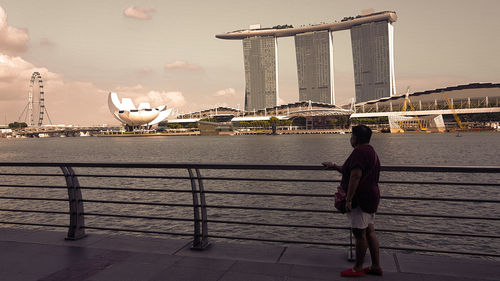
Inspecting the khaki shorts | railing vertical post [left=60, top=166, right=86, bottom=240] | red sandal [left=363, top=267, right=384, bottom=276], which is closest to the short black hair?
the khaki shorts

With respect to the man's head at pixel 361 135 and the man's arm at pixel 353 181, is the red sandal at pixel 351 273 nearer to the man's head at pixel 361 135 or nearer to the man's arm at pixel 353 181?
the man's arm at pixel 353 181

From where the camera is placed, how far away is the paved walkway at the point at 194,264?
4312 mm

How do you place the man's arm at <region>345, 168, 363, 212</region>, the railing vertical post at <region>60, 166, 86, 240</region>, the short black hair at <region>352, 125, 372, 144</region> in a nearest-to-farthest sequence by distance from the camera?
1. the man's arm at <region>345, 168, 363, 212</region>
2. the short black hair at <region>352, 125, 372, 144</region>
3. the railing vertical post at <region>60, 166, 86, 240</region>

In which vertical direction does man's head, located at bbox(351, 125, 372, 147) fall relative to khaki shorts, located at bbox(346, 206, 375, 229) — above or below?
above

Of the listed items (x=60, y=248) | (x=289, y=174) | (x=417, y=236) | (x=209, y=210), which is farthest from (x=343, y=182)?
(x=289, y=174)

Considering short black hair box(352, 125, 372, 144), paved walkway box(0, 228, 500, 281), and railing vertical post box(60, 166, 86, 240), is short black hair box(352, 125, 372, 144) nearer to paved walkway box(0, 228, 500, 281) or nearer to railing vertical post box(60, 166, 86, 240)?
paved walkway box(0, 228, 500, 281)

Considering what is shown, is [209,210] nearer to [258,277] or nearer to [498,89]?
[258,277]

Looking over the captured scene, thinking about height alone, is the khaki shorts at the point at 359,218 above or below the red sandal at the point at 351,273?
above

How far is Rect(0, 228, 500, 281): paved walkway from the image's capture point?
431 cm

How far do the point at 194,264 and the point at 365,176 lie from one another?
231 cm

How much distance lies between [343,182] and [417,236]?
31.4 ft

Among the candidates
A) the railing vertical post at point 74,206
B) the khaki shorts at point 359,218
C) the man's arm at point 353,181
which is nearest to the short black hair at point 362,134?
the man's arm at point 353,181

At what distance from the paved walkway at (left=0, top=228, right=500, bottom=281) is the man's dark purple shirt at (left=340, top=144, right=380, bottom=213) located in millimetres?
836

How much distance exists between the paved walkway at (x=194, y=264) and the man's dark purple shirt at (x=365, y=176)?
2.74 ft
